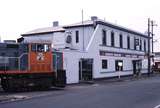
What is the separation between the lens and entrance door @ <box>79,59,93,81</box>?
143 ft

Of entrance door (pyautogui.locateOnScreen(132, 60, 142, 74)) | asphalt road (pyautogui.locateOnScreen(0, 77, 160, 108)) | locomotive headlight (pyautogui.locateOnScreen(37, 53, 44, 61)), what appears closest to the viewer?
asphalt road (pyautogui.locateOnScreen(0, 77, 160, 108))

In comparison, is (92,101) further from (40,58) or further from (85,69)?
(85,69)

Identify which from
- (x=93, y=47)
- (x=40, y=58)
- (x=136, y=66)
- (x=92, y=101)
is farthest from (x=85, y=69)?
(x=92, y=101)

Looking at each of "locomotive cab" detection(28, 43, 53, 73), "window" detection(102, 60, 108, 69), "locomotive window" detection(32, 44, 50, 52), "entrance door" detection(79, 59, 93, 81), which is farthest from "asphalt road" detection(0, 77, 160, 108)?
"window" detection(102, 60, 108, 69)

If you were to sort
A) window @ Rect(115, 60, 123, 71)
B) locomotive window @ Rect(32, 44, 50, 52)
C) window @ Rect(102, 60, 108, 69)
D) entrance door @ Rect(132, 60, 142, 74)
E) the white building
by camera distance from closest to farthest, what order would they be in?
locomotive window @ Rect(32, 44, 50, 52) → the white building → window @ Rect(102, 60, 108, 69) → window @ Rect(115, 60, 123, 71) → entrance door @ Rect(132, 60, 142, 74)

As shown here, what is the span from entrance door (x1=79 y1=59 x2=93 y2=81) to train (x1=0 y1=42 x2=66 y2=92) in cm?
1224

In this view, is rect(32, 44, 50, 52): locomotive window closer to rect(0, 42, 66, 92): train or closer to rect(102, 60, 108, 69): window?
rect(0, 42, 66, 92): train

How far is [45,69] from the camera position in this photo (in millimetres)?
30219

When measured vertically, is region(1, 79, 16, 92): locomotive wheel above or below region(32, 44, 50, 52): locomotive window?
below

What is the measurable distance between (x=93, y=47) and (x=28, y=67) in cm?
1835

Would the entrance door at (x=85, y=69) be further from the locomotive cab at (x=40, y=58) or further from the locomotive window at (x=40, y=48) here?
the locomotive window at (x=40, y=48)

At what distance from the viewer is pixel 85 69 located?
44.8 metres

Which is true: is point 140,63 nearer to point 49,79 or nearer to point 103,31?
point 103,31

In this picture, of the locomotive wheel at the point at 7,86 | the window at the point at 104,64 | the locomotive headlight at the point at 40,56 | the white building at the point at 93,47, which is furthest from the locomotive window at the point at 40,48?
the window at the point at 104,64
